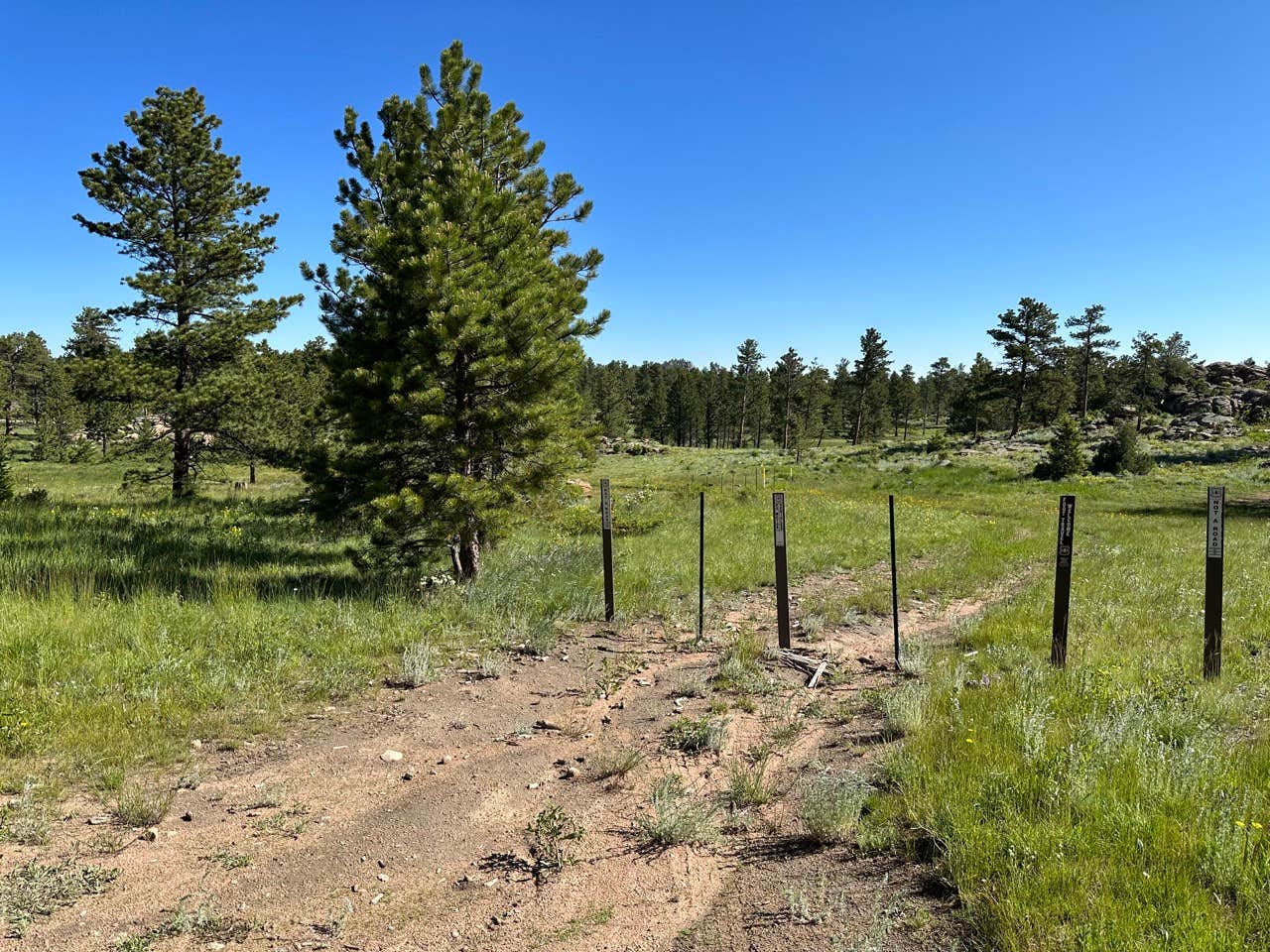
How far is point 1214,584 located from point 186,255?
26172 mm

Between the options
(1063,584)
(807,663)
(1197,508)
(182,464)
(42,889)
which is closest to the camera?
(42,889)

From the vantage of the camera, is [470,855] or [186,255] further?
[186,255]

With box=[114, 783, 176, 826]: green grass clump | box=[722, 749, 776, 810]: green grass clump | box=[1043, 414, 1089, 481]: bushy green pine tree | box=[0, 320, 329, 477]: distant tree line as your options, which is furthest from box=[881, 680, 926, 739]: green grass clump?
box=[1043, 414, 1089, 481]: bushy green pine tree

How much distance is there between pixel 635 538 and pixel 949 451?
4821cm

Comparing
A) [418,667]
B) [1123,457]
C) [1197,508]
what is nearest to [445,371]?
[418,667]

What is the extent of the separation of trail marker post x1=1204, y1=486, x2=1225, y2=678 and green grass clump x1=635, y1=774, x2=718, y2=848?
18.2ft

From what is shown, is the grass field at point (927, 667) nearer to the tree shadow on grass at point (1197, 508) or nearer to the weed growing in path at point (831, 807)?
the weed growing in path at point (831, 807)

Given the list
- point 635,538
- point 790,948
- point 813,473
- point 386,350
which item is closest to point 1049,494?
point 813,473

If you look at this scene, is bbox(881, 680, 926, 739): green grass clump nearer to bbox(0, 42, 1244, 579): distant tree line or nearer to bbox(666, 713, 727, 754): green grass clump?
bbox(666, 713, 727, 754): green grass clump

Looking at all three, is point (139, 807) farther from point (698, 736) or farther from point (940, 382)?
point (940, 382)

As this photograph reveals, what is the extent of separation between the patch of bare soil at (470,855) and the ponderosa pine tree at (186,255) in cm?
1952

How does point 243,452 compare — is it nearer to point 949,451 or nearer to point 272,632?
point 272,632

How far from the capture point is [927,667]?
23.6 ft

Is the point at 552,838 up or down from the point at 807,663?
up
